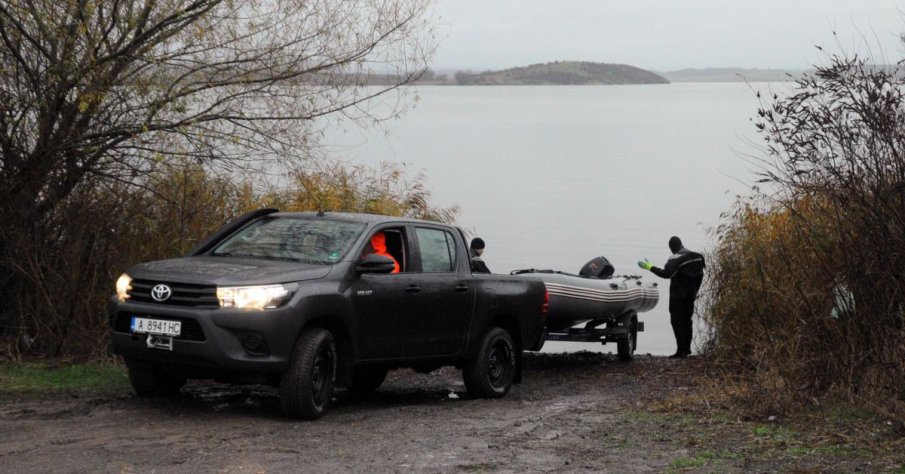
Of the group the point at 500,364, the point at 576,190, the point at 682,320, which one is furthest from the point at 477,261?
the point at 576,190

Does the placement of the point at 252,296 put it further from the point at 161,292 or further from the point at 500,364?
the point at 500,364

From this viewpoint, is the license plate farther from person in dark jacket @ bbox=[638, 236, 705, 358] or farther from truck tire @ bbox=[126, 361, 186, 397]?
person in dark jacket @ bbox=[638, 236, 705, 358]

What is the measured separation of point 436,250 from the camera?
12.6m

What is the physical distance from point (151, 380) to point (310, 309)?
1874 mm

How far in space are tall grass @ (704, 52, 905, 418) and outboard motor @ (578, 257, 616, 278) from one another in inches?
203

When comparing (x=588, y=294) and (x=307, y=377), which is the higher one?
(x=588, y=294)

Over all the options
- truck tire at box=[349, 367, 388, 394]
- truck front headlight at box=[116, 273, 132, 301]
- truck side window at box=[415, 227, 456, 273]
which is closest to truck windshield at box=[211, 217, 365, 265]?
truck side window at box=[415, 227, 456, 273]

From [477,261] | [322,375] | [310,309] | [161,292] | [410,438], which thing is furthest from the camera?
[477,261]

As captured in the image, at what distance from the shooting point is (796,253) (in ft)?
50.0

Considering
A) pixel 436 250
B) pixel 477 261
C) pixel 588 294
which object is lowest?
pixel 588 294

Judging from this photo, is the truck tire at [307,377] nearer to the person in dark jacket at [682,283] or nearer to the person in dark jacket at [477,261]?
the person in dark jacket at [477,261]

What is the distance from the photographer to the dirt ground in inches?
345

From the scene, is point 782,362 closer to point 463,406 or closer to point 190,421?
point 463,406

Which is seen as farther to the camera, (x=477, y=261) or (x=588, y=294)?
(x=588, y=294)
